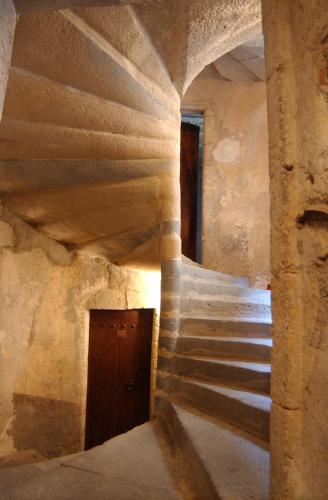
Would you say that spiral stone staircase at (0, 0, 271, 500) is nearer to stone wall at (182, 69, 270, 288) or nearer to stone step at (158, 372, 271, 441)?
stone step at (158, 372, 271, 441)

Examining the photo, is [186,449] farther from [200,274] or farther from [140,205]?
[140,205]

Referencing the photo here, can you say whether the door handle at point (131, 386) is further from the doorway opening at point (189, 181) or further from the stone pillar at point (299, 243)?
the stone pillar at point (299, 243)

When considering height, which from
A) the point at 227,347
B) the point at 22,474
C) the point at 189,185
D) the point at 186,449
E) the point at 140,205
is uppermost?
the point at 189,185

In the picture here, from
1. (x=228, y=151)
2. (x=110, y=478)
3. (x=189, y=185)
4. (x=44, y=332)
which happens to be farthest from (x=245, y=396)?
(x=189, y=185)

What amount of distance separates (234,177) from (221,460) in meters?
3.91

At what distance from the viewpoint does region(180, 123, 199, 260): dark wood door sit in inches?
234

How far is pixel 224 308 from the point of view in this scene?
2.99 metres

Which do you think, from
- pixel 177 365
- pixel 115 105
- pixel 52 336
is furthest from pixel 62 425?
pixel 115 105

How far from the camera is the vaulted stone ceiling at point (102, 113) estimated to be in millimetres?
2014

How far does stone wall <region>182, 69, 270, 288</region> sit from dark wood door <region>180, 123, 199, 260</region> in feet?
3.07

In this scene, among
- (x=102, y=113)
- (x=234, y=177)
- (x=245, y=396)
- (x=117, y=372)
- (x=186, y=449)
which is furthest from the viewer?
(x=234, y=177)

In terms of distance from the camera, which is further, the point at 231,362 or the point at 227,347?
the point at 227,347

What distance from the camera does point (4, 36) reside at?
4.12 ft

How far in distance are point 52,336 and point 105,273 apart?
0.81m
